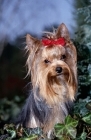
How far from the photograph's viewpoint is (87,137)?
8.41 ft

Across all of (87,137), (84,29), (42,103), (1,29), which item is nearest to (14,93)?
(1,29)

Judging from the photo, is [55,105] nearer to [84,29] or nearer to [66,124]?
[66,124]

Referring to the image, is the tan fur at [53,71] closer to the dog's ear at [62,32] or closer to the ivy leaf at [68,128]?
the dog's ear at [62,32]

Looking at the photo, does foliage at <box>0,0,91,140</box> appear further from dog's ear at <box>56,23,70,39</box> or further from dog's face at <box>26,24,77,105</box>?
dog's ear at <box>56,23,70,39</box>

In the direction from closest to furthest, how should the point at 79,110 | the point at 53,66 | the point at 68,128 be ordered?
the point at 68,128 → the point at 53,66 → the point at 79,110

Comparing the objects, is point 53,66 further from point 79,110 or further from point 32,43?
point 79,110

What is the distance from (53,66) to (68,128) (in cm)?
58

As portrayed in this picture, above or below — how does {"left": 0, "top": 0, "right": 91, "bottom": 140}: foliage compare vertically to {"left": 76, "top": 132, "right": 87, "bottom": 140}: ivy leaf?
above

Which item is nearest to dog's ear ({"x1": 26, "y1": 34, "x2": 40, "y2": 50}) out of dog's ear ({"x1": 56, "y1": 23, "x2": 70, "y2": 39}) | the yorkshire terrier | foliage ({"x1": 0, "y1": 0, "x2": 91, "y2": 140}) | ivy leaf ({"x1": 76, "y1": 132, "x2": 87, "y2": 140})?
the yorkshire terrier

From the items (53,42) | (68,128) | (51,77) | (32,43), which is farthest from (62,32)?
(68,128)

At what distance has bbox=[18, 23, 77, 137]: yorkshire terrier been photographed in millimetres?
2807

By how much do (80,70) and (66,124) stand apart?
4.31 ft

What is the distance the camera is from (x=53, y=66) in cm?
277

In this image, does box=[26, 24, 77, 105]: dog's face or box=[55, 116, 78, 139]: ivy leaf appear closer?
box=[55, 116, 78, 139]: ivy leaf
